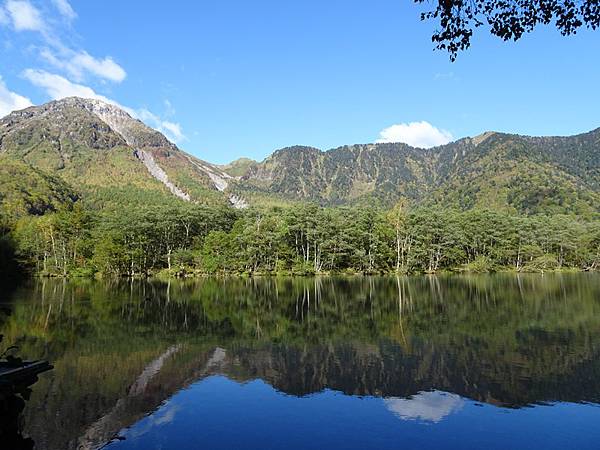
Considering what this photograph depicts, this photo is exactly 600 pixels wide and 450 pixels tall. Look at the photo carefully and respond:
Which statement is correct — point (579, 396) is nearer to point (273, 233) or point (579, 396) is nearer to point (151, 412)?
point (151, 412)

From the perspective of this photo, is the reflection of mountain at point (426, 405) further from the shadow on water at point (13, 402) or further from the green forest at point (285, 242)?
the green forest at point (285, 242)

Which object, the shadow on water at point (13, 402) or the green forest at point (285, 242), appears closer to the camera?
the shadow on water at point (13, 402)

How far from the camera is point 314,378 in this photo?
57.9 ft

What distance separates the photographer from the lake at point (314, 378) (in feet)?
40.4

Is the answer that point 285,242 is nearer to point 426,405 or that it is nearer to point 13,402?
point 426,405


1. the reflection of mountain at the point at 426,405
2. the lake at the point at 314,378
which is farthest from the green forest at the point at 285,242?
the reflection of mountain at the point at 426,405

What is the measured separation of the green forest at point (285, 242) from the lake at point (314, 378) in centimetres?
4622

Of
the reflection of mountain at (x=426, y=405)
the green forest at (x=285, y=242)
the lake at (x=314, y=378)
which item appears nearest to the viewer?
the lake at (x=314, y=378)

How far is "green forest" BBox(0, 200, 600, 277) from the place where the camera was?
3164 inches

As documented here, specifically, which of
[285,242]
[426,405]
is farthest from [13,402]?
[285,242]

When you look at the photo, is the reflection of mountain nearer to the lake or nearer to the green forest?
the lake

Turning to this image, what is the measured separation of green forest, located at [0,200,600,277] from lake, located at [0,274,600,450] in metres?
46.2

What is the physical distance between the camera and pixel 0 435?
469 inches

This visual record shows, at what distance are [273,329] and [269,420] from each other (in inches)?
571
